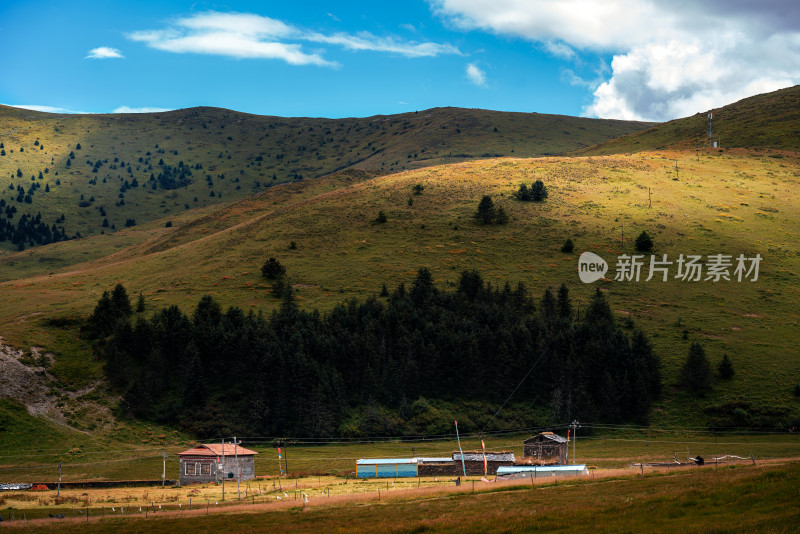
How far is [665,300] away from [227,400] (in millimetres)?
68357

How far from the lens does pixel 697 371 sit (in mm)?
83062

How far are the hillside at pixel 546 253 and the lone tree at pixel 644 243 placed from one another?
11.2 feet

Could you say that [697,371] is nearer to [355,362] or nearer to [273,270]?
[355,362]

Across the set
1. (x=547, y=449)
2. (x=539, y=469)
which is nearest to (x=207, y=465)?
(x=539, y=469)

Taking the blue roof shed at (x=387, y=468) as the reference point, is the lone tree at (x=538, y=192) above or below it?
above

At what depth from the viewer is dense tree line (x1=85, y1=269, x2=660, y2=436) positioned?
82.9 m

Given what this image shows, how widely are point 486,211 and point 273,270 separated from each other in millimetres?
47242

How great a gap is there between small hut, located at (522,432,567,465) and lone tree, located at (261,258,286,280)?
6104 cm

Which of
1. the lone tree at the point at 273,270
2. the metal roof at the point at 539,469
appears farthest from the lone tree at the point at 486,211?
the metal roof at the point at 539,469

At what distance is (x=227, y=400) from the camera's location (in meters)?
84.4

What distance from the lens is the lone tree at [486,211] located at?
136875 mm

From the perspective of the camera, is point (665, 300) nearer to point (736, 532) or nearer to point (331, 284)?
point (331, 284)

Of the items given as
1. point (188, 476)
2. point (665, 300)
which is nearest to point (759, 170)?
point (665, 300)

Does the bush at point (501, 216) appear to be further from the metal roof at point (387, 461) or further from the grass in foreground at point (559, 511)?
the grass in foreground at point (559, 511)
